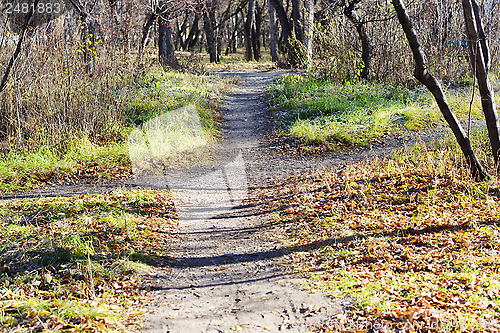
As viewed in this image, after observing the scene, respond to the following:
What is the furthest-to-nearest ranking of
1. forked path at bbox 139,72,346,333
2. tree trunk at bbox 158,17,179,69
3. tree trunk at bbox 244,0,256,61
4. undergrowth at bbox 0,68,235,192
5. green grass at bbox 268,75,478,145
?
1. tree trunk at bbox 244,0,256,61
2. tree trunk at bbox 158,17,179,69
3. green grass at bbox 268,75,478,145
4. undergrowth at bbox 0,68,235,192
5. forked path at bbox 139,72,346,333

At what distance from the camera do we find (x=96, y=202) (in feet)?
19.0

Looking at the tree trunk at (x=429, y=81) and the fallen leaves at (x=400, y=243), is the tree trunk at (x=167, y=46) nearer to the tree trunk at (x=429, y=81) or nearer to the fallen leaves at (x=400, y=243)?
the fallen leaves at (x=400, y=243)

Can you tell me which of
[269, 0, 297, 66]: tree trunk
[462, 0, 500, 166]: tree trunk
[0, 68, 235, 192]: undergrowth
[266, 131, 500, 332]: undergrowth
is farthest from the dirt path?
[269, 0, 297, 66]: tree trunk

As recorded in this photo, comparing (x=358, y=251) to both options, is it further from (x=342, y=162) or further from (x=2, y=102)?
(x=2, y=102)

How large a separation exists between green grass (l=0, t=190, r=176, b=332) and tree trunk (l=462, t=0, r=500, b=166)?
4.19 metres

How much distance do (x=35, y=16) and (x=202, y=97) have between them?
17.6 ft

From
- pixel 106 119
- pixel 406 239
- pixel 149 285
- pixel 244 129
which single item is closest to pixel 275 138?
pixel 244 129

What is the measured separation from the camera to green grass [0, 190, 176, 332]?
10.6 feet

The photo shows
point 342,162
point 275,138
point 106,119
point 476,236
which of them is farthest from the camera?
point 275,138

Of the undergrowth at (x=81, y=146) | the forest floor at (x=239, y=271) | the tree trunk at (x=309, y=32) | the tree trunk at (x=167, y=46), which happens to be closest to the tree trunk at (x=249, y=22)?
the tree trunk at (x=167, y=46)

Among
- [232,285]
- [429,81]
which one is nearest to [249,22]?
[429,81]

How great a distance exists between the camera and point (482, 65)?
567 centimetres

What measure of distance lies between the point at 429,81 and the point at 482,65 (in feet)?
2.46

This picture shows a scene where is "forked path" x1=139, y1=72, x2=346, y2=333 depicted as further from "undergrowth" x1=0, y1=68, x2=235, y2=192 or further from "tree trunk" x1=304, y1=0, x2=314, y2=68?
"tree trunk" x1=304, y1=0, x2=314, y2=68
